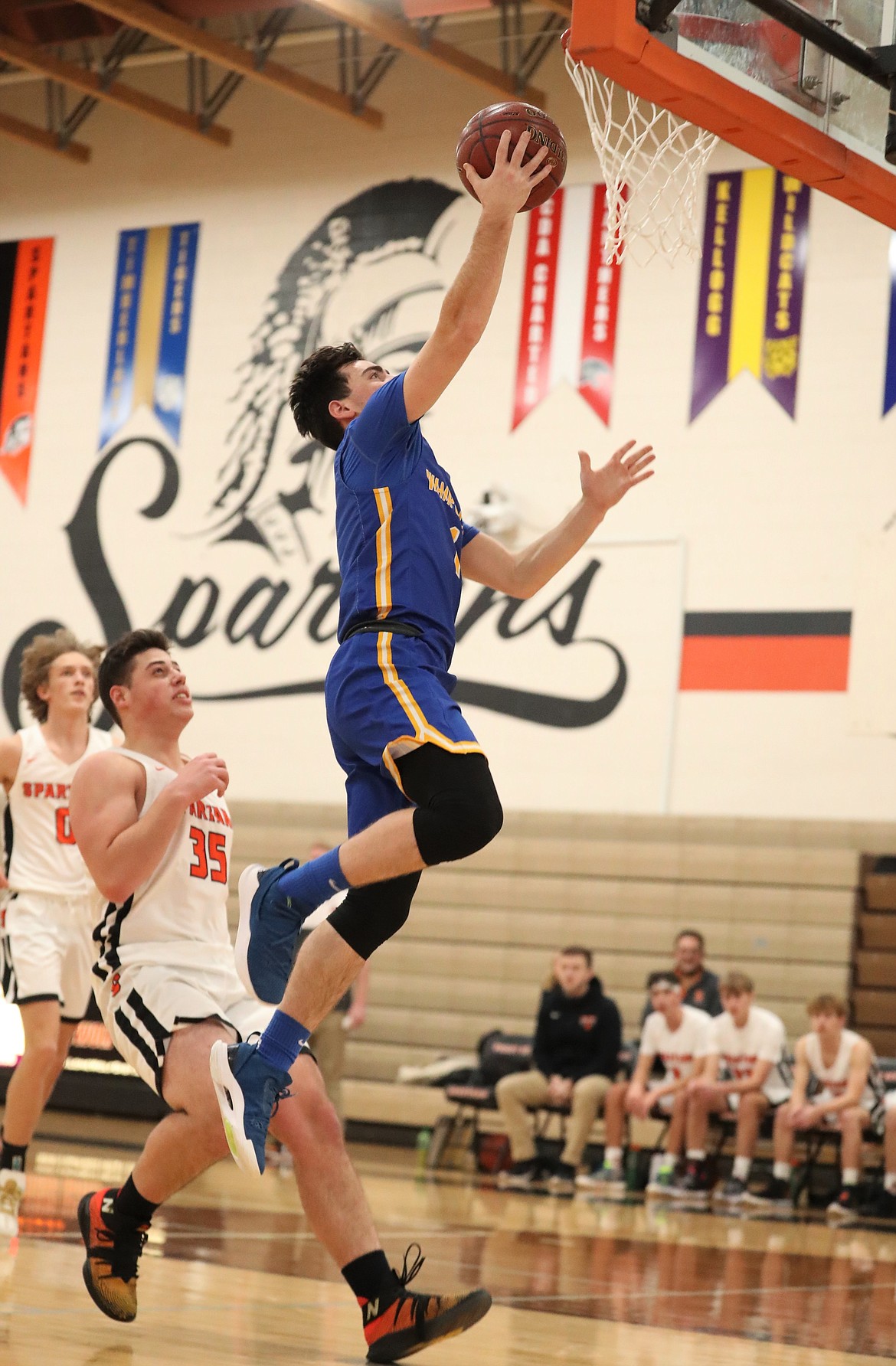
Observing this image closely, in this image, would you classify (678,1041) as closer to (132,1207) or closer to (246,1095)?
(132,1207)

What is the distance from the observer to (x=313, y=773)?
1513 cm

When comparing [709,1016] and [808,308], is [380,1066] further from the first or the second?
[808,308]

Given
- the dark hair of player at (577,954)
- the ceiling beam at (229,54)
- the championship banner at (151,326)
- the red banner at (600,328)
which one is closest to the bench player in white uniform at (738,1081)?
the dark hair of player at (577,954)

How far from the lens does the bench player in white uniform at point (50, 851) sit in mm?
6516

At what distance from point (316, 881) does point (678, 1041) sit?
797cm

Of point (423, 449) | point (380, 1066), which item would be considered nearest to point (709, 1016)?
point (380, 1066)

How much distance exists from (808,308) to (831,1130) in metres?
6.33

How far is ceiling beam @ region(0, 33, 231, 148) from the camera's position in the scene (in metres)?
15.2

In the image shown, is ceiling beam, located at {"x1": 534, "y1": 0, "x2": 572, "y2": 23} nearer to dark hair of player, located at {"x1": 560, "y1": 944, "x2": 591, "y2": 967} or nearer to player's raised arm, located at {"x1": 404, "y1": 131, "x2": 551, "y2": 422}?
dark hair of player, located at {"x1": 560, "y1": 944, "x2": 591, "y2": 967}

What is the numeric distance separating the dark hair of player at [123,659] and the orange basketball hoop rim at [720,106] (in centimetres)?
192

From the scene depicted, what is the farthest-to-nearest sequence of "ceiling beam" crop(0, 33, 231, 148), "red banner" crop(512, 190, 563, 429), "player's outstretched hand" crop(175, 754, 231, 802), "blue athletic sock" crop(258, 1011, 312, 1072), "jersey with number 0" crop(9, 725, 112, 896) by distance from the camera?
"ceiling beam" crop(0, 33, 231, 148)
"red banner" crop(512, 190, 563, 429)
"jersey with number 0" crop(9, 725, 112, 896)
"player's outstretched hand" crop(175, 754, 231, 802)
"blue athletic sock" crop(258, 1011, 312, 1072)

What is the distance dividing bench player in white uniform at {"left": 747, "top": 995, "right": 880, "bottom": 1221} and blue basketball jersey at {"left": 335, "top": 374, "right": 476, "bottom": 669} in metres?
7.52

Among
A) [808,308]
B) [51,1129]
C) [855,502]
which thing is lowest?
[51,1129]

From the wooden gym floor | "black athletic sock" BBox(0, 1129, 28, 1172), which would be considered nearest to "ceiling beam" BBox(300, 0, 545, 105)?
the wooden gym floor
